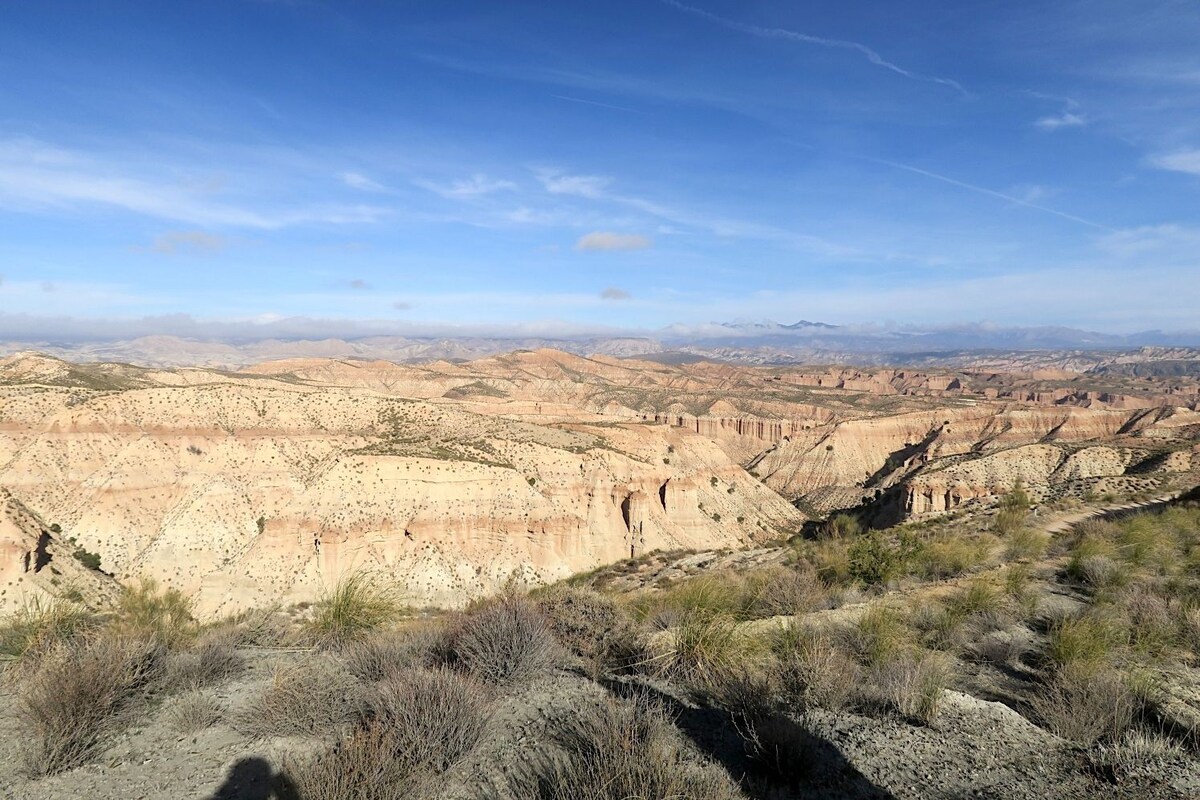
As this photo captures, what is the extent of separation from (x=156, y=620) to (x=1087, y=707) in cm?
1413

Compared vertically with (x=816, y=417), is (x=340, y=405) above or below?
above

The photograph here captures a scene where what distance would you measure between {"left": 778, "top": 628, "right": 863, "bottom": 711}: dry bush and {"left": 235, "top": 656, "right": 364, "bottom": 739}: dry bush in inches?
189

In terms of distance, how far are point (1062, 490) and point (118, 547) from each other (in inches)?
2041

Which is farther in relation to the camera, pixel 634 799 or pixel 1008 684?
pixel 1008 684

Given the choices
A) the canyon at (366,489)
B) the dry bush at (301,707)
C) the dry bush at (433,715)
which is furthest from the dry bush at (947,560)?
the canyon at (366,489)

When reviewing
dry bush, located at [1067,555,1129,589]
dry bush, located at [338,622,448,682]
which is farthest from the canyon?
dry bush, located at [1067,555,1129,589]

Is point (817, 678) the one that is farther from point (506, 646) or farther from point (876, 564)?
point (876, 564)

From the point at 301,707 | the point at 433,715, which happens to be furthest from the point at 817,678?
the point at 301,707

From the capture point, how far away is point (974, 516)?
1045 inches

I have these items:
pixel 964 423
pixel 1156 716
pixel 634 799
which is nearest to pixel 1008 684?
pixel 1156 716

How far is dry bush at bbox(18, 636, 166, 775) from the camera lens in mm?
5664

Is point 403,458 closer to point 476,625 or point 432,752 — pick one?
point 476,625

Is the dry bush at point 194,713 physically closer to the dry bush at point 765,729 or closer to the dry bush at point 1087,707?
the dry bush at point 765,729

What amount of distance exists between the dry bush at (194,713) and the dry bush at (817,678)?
6472 mm
